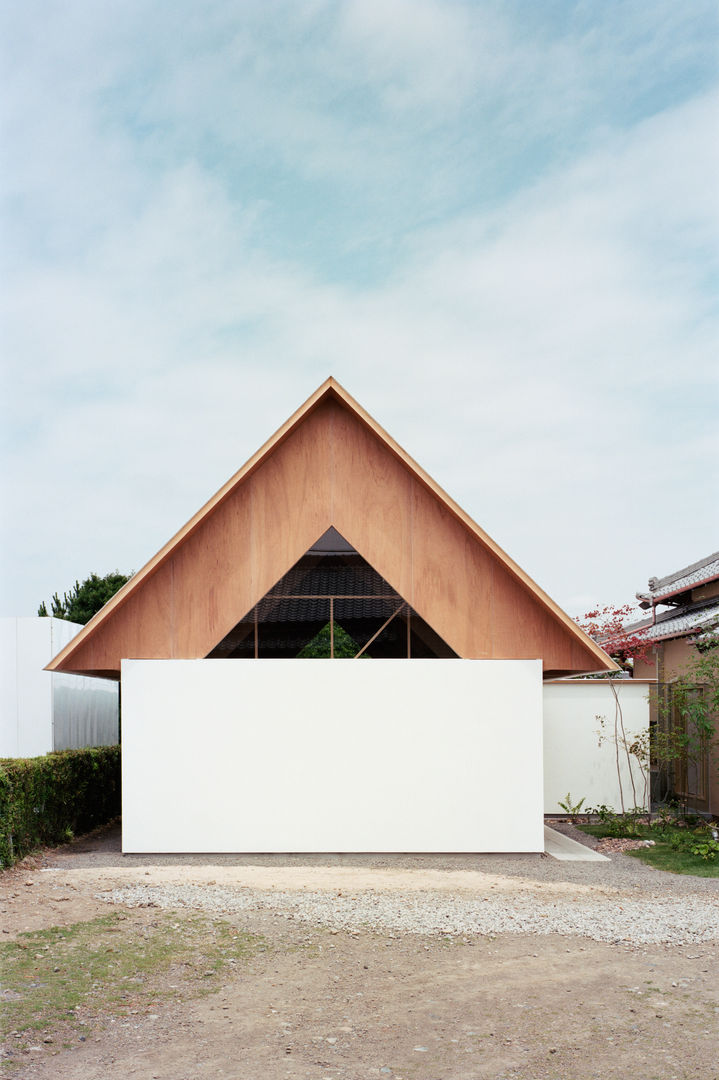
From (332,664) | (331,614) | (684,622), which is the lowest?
(332,664)

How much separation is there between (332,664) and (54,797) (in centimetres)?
460

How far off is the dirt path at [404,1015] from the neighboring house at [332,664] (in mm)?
3867

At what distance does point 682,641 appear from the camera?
64.5 ft

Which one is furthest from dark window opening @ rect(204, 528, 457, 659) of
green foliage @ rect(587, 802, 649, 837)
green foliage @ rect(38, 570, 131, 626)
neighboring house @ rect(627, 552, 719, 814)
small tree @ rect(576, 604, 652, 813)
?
green foliage @ rect(38, 570, 131, 626)

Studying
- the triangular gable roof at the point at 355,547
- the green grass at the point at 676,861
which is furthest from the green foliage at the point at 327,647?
the green grass at the point at 676,861

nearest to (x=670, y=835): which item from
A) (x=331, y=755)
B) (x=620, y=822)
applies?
(x=620, y=822)

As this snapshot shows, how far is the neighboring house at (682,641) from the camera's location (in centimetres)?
1730

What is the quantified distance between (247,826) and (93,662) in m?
3.17

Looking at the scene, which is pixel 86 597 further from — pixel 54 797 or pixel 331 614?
pixel 331 614

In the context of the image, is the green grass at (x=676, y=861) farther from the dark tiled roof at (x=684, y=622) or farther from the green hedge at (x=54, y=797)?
the green hedge at (x=54, y=797)

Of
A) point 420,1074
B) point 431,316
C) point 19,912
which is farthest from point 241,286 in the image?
point 420,1074

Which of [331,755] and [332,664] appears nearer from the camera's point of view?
[331,755]

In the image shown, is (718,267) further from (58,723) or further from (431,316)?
(58,723)

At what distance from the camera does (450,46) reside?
469 inches
